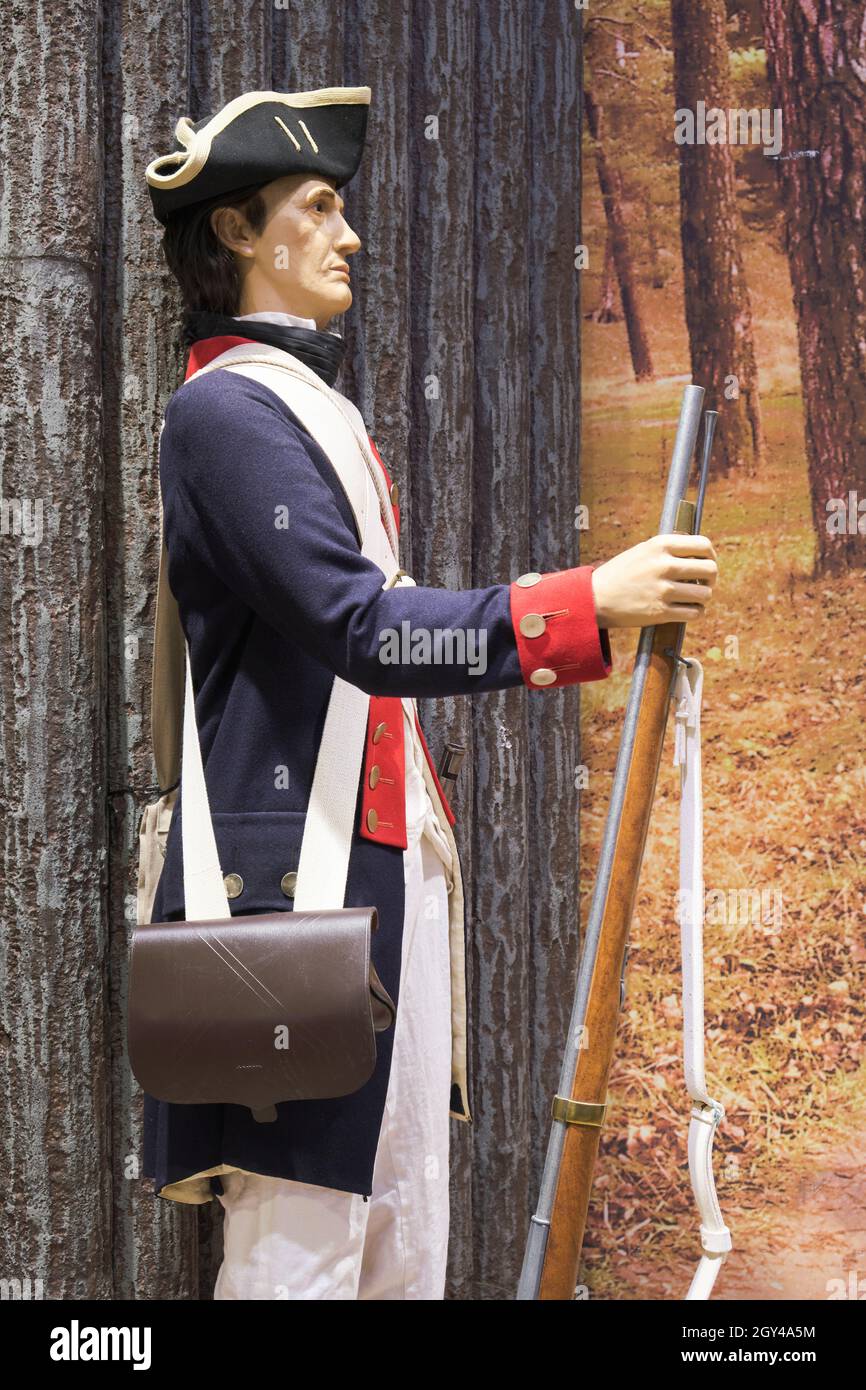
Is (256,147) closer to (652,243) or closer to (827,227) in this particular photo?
(652,243)

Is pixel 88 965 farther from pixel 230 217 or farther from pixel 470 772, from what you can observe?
pixel 230 217

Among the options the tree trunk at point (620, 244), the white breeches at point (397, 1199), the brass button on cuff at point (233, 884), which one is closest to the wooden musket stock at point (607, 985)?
the white breeches at point (397, 1199)

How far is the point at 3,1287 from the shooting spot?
2.21 m

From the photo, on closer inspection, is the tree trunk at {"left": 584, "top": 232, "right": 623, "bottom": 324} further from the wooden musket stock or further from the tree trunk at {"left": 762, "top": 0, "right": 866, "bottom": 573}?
the wooden musket stock

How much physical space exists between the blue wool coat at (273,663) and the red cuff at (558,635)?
1 centimetres

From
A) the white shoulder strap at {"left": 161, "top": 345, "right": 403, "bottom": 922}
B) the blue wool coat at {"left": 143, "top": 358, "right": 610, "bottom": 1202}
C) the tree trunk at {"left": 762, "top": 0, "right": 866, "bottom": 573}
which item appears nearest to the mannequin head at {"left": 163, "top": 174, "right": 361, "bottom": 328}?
the white shoulder strap at {"left": 161, "top": 345, "right": 403, "bottom": 922}

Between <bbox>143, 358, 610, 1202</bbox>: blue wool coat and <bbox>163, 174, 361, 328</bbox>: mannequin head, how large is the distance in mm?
234

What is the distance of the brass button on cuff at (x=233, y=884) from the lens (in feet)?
5.99

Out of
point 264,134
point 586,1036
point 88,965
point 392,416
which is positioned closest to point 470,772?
point 392,416

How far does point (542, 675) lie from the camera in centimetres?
169

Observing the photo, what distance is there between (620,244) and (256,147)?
1377 millimetres

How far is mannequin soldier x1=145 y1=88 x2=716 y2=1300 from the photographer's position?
1704 mm

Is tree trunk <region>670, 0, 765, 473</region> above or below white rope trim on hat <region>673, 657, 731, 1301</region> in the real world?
above

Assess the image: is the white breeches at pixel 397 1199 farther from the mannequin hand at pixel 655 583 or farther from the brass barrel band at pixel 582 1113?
the mannequin hand at pixel 655 583
